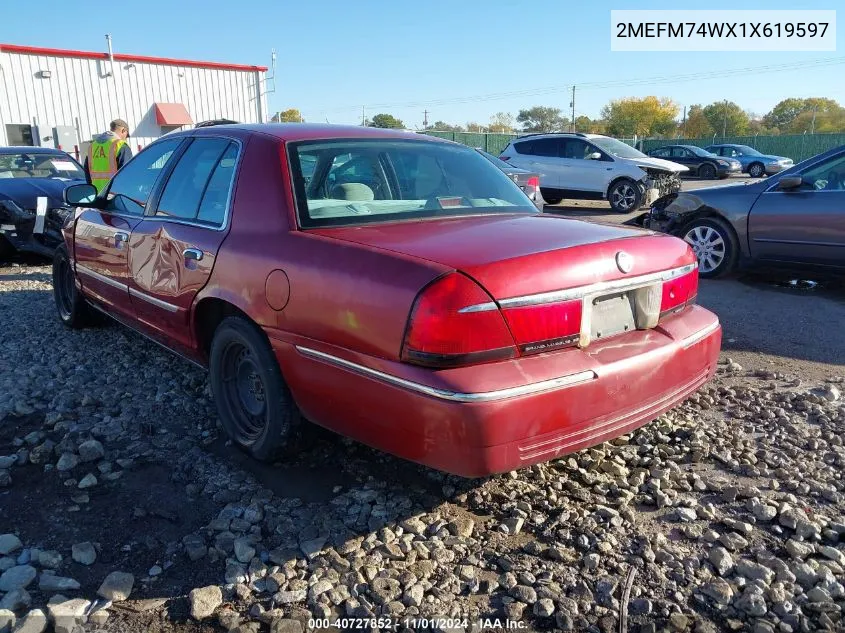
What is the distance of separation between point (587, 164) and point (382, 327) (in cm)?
1309

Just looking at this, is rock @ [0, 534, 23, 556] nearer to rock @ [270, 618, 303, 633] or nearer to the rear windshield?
rock @ [270, 618, 303, 633]

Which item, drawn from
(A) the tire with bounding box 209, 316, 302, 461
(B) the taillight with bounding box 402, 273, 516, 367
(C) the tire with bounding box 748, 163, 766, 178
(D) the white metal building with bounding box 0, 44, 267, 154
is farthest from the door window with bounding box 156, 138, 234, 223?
(C) the tire with bounding box 748, 163, 766, 178

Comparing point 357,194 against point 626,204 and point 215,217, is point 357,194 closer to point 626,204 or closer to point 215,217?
point 215,217

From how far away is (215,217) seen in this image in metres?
3.30

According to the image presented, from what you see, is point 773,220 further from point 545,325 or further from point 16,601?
point 16,601

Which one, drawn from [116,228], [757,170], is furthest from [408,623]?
[757,170]

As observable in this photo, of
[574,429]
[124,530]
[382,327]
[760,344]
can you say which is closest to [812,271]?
[760,344]

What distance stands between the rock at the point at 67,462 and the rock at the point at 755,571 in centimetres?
284

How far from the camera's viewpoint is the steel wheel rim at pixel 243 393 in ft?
10.5

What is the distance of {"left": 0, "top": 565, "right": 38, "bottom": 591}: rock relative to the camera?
233 centimetres

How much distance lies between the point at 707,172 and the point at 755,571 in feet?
99.4

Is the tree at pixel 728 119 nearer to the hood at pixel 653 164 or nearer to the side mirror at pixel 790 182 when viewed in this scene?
the hood at pixel 653 164

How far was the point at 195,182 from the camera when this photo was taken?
11.8ft

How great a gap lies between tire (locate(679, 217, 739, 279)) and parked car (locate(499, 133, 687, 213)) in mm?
7112
